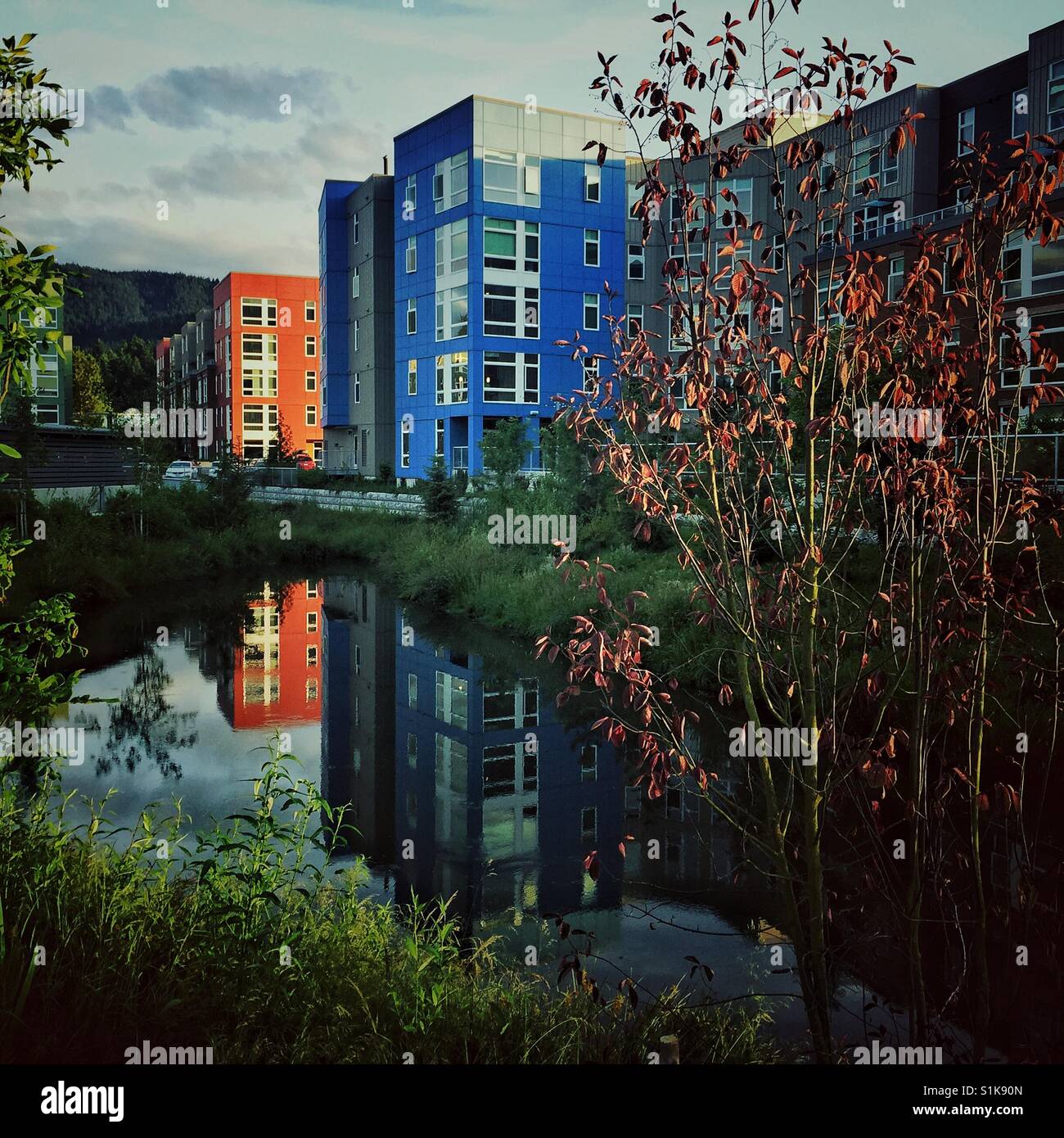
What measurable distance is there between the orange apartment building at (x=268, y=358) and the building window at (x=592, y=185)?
112ft

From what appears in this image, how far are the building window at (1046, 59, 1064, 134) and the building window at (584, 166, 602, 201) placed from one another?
18.1 m

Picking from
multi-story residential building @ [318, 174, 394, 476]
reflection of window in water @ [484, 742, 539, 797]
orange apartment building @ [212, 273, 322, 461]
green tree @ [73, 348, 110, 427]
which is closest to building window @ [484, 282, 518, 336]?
multi-story residential building @ [318, 174, 394, 476]

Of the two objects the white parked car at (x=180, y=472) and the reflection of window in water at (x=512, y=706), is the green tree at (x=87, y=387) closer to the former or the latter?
the white parked car at (x=180, y=472)

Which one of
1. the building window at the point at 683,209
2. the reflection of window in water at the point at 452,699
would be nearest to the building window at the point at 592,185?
the reflection of window in water at the point at 452,699

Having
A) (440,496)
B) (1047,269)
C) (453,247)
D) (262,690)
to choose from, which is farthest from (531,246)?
(262,690)

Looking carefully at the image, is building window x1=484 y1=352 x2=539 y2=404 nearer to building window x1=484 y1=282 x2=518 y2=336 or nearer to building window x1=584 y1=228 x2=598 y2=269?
building window x1=484 y1=282 x2=518 y2=336

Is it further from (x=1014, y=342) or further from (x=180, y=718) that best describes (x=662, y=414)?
(x=180, y=718)

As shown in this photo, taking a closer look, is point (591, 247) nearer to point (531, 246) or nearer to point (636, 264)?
point (531, 246)

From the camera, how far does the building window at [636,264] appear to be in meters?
51.9

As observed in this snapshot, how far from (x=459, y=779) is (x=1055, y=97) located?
31889mm

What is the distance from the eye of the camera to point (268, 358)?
77188mm

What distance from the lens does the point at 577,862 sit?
10.0 m
